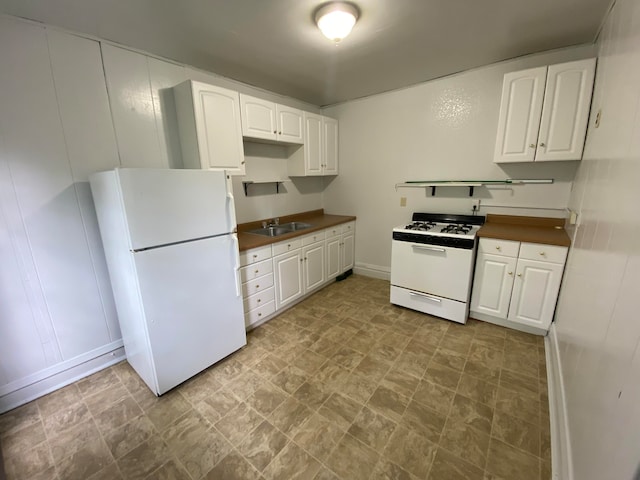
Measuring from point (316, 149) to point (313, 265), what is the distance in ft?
4.97

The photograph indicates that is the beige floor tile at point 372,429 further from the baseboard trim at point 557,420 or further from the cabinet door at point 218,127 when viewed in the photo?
the cabinet door at point 218,127

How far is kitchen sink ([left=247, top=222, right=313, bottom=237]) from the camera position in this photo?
10.1ft

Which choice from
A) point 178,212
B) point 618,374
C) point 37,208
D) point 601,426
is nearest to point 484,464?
point 601,426

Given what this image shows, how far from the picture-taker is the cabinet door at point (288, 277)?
2.64m

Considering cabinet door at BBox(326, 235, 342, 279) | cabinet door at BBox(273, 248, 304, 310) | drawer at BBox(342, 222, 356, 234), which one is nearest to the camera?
cabinet door at BBox(273, 248, 304, 310)

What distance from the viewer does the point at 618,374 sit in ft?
2.68

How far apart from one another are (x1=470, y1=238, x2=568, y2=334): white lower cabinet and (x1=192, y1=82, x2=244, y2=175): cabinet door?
243 centimetres

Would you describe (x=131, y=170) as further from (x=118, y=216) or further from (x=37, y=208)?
(x=37, y=208)

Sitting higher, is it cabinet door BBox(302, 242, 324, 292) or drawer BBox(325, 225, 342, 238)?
drawer BBox(325, 225, 342, 238)

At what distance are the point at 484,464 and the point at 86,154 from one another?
3132 mm

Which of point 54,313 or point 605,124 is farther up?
point 605,124

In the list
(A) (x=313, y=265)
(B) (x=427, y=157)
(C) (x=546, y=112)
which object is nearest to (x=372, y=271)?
(A) (x=313, y=265)

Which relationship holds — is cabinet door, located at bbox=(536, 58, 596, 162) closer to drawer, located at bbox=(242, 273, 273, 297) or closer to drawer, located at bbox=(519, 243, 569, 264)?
drawer, located at bbox=(519, 243, 569, 264)

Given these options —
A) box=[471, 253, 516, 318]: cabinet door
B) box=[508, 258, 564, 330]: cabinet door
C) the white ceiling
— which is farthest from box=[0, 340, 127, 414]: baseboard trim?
box=[508, 258, 564, 330]: cabinet door
